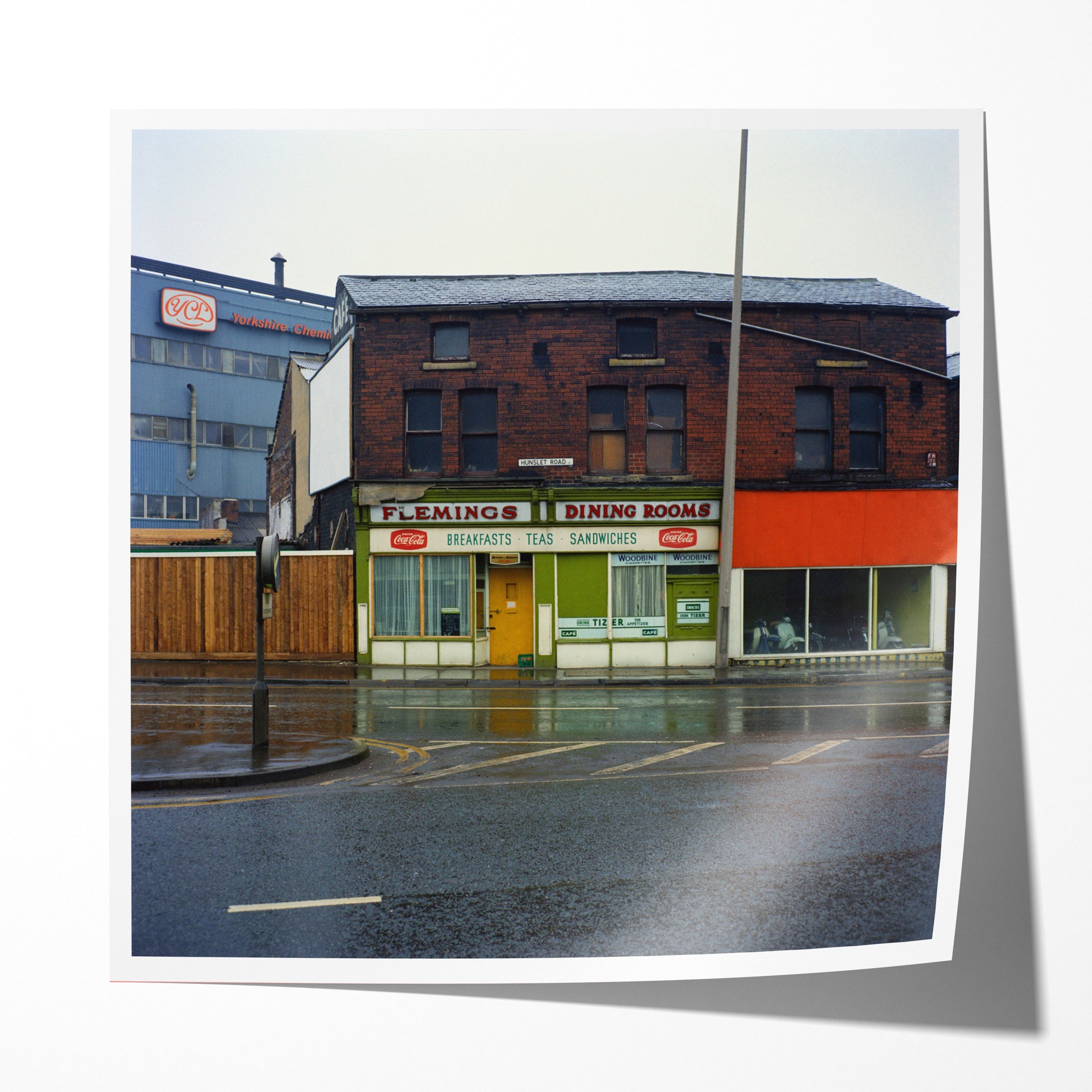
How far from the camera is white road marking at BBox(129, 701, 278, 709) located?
4797mm

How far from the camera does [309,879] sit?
4.33m

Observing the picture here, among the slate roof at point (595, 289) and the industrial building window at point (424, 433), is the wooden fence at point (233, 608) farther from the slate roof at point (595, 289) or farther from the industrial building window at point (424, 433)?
the slate roof at point (595, 289)

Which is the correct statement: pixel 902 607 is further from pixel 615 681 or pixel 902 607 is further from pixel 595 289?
pixel 595 289

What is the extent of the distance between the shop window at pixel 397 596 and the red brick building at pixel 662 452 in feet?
0.10

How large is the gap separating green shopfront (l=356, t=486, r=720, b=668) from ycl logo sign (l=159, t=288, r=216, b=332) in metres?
1.29

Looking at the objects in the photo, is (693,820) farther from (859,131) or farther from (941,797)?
(859,131)

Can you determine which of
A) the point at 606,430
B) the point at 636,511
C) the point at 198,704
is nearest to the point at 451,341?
the point at 606,430

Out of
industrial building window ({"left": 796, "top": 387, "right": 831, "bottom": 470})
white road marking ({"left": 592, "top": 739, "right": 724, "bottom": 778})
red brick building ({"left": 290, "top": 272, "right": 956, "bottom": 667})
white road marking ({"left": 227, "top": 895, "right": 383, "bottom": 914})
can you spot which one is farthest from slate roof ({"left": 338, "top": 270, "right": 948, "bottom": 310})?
white road marking ({"left": 592, "top": 739, "right": 724, "bottom": 778})

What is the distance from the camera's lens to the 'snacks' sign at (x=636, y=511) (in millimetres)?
4137

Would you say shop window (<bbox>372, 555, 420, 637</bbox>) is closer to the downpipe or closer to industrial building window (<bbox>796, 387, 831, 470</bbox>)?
the downpipe

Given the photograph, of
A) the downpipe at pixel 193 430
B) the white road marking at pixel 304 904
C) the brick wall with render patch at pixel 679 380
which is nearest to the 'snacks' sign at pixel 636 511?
the brick wall with render patch at pixel 679 380

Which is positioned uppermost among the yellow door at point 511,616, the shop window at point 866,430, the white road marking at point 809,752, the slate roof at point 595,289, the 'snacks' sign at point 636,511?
the slate roof at point 595,289

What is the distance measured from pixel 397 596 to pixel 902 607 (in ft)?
9.27

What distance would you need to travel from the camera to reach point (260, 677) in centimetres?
665
